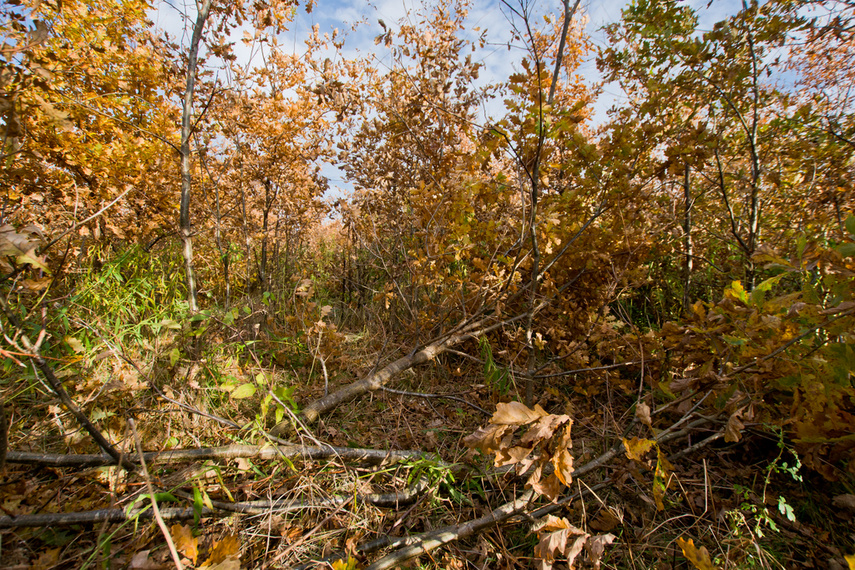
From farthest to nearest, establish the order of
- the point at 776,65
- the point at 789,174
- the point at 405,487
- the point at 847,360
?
the point at 789,174
the point at 776,65
the point at 405,487
the point at 847,360

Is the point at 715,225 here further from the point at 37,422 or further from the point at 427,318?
the point at 37,422

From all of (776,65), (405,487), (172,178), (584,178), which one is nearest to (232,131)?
(172,178)

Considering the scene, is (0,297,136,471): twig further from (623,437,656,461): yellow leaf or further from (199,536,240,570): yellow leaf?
(623,437,656,461): yellow leaf

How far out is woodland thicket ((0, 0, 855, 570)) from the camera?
1.36 meters

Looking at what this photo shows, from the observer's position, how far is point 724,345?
5.57ft

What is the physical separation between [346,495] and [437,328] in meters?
1.64

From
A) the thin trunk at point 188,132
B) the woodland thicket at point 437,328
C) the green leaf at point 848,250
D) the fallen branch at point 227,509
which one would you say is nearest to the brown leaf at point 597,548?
the woodland thicket at point 437,328

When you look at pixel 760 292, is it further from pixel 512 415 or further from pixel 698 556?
pixel 512 415

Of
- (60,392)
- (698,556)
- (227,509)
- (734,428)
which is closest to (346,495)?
(227,509)

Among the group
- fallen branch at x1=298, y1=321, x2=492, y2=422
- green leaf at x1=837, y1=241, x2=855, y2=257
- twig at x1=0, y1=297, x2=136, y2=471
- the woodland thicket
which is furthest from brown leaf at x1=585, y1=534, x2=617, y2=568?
twig at x1=0, y1=297, x2=136, y2=471

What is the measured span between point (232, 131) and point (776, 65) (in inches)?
167

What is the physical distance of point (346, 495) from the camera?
1.58 m

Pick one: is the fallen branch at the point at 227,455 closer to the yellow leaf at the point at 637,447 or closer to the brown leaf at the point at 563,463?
the brown leaf at the point at 563,463

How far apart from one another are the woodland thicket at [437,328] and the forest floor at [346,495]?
1 cm
